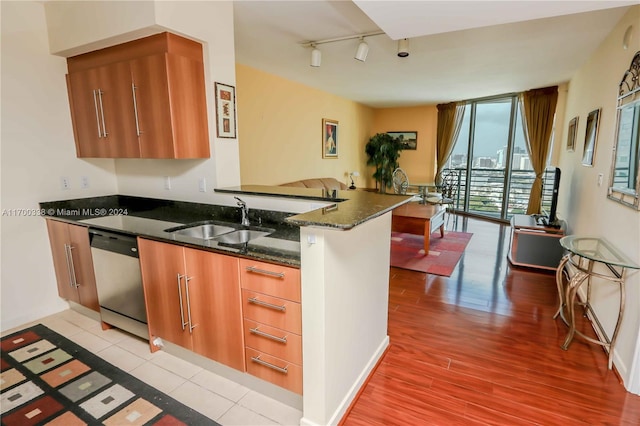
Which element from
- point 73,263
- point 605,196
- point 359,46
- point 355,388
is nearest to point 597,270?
point 605,196

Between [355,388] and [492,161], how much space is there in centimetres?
618

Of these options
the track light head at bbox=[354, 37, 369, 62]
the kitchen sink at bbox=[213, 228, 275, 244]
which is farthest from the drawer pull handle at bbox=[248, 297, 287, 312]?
the track light head at bbox=[354, 37, 369, 62]

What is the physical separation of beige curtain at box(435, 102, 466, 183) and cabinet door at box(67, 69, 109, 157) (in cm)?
668

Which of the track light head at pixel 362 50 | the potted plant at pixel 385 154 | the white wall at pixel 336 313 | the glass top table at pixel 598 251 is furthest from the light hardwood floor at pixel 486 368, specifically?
the potted plant at pixel 385 154

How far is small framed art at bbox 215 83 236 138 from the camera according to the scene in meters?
2.48

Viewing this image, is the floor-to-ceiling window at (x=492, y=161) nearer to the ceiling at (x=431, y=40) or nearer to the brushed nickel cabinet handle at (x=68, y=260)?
the ceiling at (x=431, y=40)

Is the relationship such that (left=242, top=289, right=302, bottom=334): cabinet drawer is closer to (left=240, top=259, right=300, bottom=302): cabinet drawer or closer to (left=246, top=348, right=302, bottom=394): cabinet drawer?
(left=240, top=259, right=300, bottom=302): cabinet drawer

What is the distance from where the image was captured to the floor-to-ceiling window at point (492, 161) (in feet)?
20.2

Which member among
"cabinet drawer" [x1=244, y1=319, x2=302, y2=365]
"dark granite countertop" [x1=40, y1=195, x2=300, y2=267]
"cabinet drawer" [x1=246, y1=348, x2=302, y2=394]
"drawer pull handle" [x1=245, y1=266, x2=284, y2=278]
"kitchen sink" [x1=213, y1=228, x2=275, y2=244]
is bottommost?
"cabinet drawer" [x1=246, y1=348, x2=302, y2=394]

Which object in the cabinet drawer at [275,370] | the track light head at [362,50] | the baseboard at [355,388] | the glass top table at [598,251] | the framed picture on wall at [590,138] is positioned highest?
the track light head at [362,50]

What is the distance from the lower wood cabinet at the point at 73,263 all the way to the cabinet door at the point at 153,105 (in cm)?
85

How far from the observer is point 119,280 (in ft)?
7.71

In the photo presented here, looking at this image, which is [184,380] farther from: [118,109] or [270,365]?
[118,109]

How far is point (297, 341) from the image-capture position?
1.63 m
